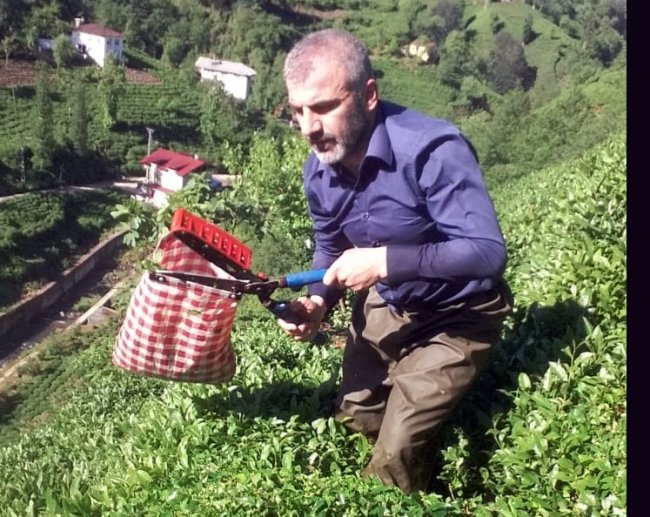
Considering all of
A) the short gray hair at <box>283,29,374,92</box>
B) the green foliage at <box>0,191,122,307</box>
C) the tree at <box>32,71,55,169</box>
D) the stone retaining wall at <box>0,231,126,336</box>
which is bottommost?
the stone retaining wall at <box>0,231,126,336</box>

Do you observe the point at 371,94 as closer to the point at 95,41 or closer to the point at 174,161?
the point at 174,161

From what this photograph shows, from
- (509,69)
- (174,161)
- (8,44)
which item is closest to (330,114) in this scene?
(174,161)

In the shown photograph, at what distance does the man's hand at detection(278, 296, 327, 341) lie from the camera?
2.77 metres

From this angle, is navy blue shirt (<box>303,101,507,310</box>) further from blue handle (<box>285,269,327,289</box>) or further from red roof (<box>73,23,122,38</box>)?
red roof (<box>73,23,122,38</box>)

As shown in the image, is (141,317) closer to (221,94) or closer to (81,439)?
(81,439)

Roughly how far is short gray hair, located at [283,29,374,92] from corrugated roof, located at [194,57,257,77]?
42.1 m

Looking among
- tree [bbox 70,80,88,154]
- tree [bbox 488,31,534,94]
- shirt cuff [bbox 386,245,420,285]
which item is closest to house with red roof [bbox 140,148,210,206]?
tree [bbox 70,80,88,154]

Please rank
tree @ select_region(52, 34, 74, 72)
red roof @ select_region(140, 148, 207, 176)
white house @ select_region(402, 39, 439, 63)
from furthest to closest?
white house @ select_region(402, 39, 439, 63) < tree @ select_region(52, 34, 74, 72) < red roof @ select_region(140, 148, 207, 176)

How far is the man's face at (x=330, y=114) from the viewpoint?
2248mm

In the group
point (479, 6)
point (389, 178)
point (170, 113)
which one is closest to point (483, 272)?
point (389, 178)

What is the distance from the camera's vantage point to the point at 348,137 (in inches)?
91.7

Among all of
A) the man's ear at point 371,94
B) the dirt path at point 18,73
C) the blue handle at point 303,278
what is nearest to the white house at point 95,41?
the dirt path at point 18,73

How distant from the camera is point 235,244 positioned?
261 cm

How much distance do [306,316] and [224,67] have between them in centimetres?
4248
